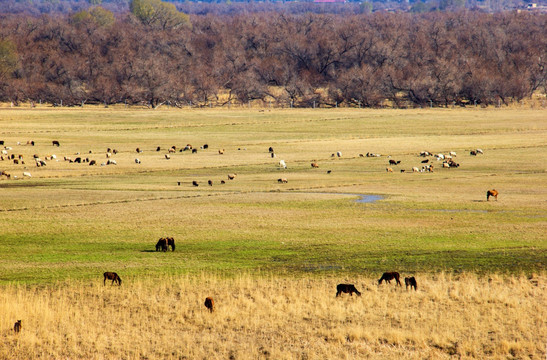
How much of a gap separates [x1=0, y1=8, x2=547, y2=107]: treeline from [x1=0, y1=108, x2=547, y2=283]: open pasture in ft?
117

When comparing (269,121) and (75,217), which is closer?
(75,217)

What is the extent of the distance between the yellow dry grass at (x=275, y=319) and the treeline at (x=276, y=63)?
3668 inches

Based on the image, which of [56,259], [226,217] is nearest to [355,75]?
[226,217]

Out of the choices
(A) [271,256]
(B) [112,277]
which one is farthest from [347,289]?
(B) [112,277]

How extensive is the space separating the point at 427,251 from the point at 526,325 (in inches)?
350

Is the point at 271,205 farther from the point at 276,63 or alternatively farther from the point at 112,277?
the point at 276,63

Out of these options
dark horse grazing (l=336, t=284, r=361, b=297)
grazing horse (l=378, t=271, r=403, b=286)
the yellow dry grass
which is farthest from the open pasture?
dark horse grazing (l=336, t=284, r=361, b=297)

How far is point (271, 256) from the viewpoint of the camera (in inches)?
1105

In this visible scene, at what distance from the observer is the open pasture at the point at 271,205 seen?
27562mm

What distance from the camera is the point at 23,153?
64.2 meters

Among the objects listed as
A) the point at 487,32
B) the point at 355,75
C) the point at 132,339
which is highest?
the point at 487,32

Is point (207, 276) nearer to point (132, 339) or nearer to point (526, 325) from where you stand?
point (132, 339)

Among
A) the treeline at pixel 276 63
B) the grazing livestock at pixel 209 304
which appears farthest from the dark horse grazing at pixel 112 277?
the treeline at pixel 276 63

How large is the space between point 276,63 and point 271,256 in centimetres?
10679
